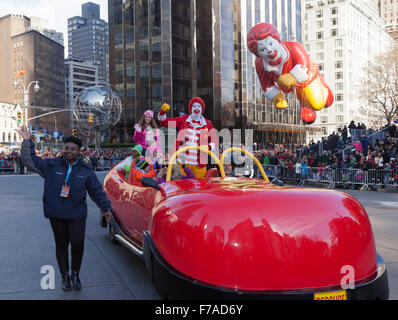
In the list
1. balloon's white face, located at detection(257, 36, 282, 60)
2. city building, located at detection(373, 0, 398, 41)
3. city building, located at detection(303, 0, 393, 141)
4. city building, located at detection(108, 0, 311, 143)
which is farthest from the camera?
city building, located at detection(373, 0, 398, 41)

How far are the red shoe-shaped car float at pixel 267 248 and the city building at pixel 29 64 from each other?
390ft

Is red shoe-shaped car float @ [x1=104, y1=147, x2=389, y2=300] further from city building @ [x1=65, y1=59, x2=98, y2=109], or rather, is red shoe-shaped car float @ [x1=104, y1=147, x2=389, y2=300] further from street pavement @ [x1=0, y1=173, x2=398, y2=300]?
city building @ [x1=65, y1=59, x2=98, y2=109]

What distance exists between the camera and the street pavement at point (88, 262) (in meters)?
3.97

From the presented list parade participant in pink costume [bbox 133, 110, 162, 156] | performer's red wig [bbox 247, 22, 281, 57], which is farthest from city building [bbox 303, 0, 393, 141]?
parade participant in pink costume [bbox 133, 110, 162, 156]

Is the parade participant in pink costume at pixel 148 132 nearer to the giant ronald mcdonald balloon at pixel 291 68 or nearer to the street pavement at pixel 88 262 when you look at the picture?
Result: the street pavement at pixel 88 262

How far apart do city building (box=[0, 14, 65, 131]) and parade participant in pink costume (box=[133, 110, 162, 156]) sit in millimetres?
113486

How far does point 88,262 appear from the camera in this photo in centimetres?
516

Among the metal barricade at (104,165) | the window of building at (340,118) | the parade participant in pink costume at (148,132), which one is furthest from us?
the window of building at (340,118)

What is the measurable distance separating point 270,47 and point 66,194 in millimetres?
19239

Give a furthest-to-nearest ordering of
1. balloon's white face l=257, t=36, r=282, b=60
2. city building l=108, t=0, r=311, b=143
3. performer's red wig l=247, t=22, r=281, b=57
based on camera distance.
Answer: city building l=108, t=0, r=311, b=143
performer's red wig l=247, t=22, r=281, b=57
balloon's white face l=257, t=36, r=282, b=60

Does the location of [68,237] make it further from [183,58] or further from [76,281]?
[183,58]

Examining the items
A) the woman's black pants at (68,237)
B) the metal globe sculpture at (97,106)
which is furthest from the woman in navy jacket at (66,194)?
the metal globe sculpture at (97,106)

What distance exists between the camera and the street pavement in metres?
3.97
